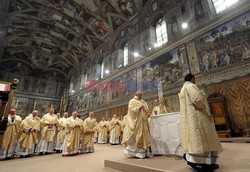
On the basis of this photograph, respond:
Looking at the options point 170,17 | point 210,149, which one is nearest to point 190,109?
point 210,149

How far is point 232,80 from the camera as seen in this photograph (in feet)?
22.0

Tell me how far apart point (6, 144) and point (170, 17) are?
41.2 feet

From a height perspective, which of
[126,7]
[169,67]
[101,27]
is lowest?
[169,67]

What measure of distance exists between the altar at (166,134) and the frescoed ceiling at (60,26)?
1364 cm

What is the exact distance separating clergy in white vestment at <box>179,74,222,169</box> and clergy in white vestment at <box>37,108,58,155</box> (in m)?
6.08

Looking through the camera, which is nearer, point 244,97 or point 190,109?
point 190,109

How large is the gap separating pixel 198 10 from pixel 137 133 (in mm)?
9664

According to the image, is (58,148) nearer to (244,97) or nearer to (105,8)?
(244,97)

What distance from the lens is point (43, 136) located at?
6148 mm

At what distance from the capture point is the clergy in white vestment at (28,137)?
5512mm

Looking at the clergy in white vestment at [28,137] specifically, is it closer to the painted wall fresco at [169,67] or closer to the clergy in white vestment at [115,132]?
the clergy in white vestment at [115,132]

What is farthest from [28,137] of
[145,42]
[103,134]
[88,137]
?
[145,42]

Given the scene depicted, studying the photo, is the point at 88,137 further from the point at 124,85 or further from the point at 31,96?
the point at 31,96

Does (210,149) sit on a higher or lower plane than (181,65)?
lower
